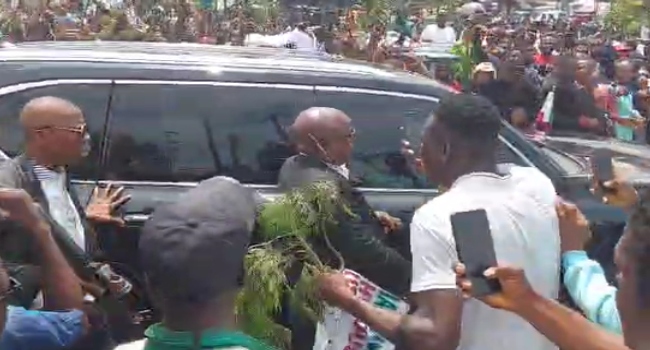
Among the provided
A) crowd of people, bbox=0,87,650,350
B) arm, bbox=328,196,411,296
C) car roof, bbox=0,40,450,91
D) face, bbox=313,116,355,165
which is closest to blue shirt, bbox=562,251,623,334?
crowd of people, bbox=0,87,650,350

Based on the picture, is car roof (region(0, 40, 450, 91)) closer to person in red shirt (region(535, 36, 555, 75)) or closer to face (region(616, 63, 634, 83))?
face (region(616, 63, 634, 83))

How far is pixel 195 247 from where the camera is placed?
7.12 feet

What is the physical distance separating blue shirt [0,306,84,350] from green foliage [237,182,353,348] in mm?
495

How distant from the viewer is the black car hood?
5.95 meters

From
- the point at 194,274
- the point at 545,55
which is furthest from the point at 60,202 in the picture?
the point at 545,55

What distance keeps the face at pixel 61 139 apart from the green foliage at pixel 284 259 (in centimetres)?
100

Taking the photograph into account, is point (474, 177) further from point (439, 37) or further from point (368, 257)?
point (439, 37)

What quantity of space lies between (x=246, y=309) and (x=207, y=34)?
1201cm

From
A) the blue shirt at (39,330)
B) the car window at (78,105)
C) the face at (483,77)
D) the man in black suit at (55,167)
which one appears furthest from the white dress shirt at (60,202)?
the face at (483,77)

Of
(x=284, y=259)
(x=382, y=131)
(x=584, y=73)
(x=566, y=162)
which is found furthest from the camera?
(x=584, y=73)

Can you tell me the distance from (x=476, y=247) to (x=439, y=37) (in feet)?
45.4

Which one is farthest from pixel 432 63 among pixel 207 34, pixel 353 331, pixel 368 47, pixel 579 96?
pixel 353 331

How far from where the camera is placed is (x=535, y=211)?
9.87 ft

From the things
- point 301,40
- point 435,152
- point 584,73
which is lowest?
point 301,40
